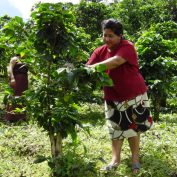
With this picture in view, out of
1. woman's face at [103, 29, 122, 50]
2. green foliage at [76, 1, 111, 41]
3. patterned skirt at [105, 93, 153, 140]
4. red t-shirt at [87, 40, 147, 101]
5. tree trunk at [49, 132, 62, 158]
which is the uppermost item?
green foliage at [76, 1, 111, 41]

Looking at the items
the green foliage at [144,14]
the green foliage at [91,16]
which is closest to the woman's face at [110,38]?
the green foliage at [91,16]

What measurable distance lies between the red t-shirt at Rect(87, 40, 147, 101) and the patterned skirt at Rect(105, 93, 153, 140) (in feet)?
0.30

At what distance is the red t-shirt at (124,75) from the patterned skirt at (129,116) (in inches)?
3.6

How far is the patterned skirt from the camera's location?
4.17 metres

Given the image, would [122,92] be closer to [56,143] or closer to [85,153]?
[85,153]

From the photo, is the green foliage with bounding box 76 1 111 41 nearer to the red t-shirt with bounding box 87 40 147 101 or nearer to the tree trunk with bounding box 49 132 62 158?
the red t-shirt with bounding box 87 40 147 101

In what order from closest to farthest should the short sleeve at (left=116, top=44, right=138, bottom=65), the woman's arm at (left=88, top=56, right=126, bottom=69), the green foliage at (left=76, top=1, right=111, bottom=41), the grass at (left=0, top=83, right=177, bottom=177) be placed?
the woman's arm at (left=88, top=56, right=126, bottom=69)
the short sleeve at (left=116, top=44, right=138, bottom=65)
the grass at (left=0, top=83, right=177, bottom=177)
the green foliage at (left=76, top=1, right=111, bottom=41)

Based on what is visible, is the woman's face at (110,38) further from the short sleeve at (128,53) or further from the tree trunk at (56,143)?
the tree trunk at (56,143)

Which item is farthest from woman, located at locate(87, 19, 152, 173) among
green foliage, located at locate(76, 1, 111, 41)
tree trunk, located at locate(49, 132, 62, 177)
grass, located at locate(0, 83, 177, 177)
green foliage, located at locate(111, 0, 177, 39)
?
green foliage, located at locate(111, 0, 177, 39)

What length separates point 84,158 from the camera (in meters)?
4.55

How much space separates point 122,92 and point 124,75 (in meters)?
0.20

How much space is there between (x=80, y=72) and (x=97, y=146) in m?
2.22

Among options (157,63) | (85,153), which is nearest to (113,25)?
(85,153)

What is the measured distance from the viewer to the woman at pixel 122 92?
393 centimetres
